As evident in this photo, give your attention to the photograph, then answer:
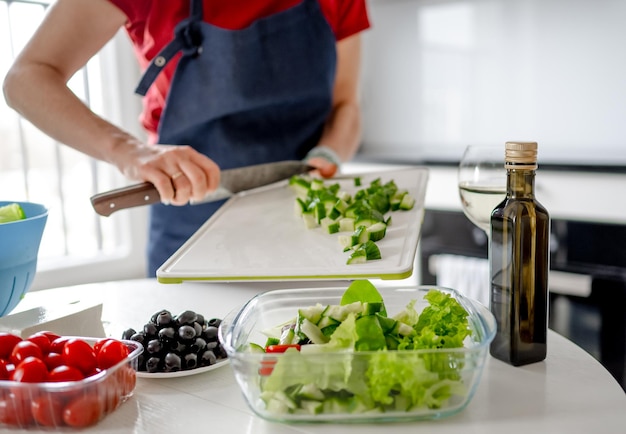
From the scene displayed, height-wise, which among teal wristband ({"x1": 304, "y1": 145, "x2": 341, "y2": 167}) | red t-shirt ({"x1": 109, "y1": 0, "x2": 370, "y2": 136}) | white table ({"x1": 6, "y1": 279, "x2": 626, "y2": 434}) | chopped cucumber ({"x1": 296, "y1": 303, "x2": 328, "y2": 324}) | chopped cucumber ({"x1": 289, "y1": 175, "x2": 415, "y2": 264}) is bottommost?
white table ({"x1": 6, "y1": 279, "x2": 626, "y2": 434})

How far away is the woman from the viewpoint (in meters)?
1.30

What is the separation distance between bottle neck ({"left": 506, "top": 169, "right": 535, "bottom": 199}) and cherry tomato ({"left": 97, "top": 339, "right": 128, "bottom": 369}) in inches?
19.3

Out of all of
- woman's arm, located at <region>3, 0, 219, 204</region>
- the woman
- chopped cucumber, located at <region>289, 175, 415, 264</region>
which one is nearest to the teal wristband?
the woman

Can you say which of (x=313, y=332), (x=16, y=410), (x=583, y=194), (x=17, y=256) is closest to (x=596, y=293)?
(x=583, y=194)

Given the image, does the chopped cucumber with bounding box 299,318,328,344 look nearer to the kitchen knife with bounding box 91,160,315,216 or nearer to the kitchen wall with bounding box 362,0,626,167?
the kitchen knife with bounding box 91,160,315,216

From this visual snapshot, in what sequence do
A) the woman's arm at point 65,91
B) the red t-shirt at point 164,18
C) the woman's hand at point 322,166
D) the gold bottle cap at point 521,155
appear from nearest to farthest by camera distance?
the gold bottle cap at point 521,155 → the woman's arm at point 65,91 → the red t-shirt at point 164,18 → the woman's hand at point 322,166

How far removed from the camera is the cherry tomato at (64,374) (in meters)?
0.68

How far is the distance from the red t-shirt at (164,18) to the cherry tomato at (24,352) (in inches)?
34.6

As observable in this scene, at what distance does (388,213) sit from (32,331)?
679 mm

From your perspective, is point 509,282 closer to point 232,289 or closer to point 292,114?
point 232,289

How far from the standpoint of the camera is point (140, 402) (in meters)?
0.75

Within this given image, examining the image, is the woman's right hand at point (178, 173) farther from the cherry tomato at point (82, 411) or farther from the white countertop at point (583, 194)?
the white countertop at point (583, 194)

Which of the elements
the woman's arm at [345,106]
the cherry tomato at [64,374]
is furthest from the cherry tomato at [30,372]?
the woman's arm at [345,106]

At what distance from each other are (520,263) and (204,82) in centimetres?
97
